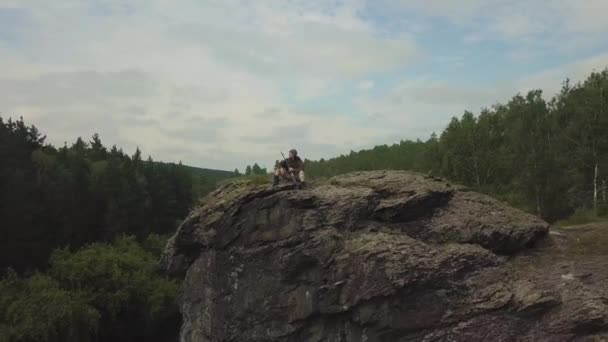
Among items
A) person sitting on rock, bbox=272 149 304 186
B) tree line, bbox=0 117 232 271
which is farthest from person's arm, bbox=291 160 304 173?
tree line, bbox=0 117 232 271

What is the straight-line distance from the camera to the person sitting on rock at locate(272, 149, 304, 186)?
853 inches

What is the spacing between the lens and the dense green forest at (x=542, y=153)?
43.7m

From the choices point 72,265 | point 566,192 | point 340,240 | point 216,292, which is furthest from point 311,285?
point 566,192

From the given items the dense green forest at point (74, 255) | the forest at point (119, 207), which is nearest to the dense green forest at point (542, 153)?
the forest at point (119, 207)

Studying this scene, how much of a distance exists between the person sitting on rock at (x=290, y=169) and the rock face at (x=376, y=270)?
73cm

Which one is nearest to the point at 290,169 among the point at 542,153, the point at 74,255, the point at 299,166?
the point at 299,166

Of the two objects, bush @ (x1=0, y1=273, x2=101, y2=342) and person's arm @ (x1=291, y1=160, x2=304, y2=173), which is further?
bush @ (x1=0, y1=273, x2=101, y2=342)

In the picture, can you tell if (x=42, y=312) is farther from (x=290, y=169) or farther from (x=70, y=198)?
(x=290, y=169)

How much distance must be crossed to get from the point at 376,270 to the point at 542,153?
3503 centimetres

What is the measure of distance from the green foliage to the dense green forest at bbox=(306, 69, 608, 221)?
105ft

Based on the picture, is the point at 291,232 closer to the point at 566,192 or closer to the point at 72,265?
the point at 72,265

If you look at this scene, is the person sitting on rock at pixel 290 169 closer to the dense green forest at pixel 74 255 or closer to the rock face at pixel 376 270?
the rock face at pixel 376 270

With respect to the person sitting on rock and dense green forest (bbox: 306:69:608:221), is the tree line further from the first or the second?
dense green forest (bbox: 306:69:608:221)

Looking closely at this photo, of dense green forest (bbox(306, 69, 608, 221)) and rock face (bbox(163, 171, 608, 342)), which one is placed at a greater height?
dense green forest (bbox(306, 69, 608, 221))
